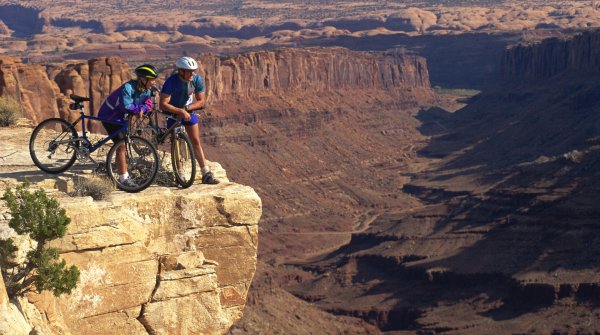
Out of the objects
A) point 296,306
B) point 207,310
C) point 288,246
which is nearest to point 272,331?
point 296,306

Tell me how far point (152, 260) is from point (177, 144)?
2.27 metres

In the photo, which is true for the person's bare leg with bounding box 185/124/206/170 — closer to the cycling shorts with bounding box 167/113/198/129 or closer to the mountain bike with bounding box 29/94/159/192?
the cycling shorts with bounding box 167/113/198/129

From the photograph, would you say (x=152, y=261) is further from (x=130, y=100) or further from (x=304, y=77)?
(x=304, y=77)

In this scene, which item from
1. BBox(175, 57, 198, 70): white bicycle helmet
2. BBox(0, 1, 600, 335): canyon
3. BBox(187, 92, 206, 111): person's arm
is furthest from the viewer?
BBox(0, 1, 600, 335): canyon

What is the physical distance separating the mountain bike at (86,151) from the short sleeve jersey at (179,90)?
1.01m

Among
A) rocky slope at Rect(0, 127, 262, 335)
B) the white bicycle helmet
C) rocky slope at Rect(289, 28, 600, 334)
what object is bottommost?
rocky slope at Rect(289, 28, 600, 334)

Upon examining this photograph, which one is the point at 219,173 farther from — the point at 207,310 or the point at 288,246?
the point at 288,246

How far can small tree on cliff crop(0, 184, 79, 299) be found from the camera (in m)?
13.5

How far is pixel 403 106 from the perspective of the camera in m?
A: 162

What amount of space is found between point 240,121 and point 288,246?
113 feet

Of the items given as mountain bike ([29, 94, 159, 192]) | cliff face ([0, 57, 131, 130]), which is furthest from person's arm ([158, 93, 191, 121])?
cliff face ([0, 57, 131, 130])

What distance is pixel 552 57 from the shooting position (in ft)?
472

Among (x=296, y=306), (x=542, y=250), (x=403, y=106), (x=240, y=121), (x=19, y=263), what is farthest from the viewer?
(x=403, y=106)

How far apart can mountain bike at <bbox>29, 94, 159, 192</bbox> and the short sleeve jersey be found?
3.32ft
